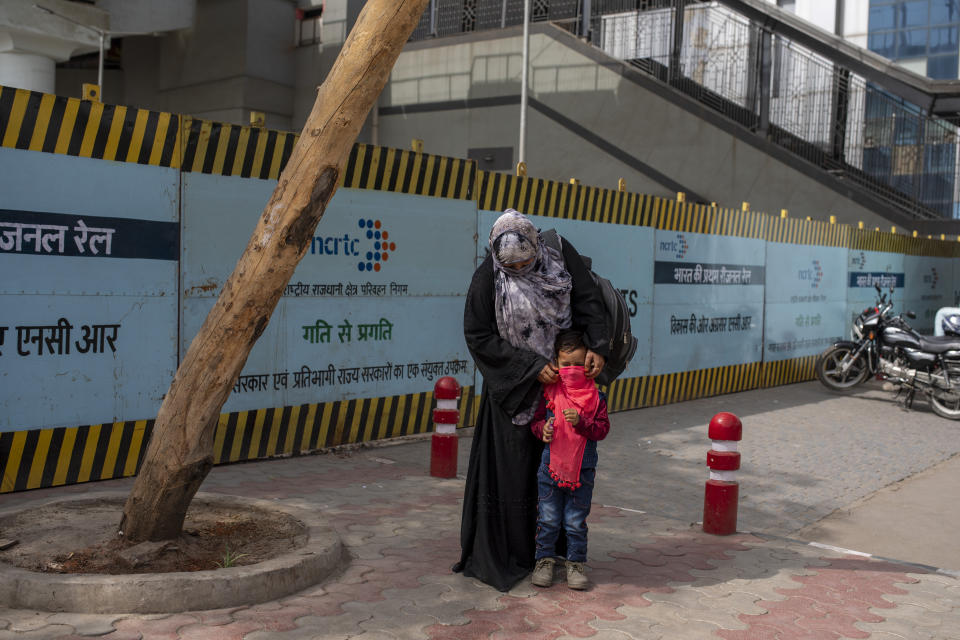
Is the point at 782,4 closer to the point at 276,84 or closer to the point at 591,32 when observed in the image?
the point at 591,32

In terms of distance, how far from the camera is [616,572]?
4.85 metres

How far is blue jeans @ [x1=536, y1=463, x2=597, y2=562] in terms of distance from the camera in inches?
178

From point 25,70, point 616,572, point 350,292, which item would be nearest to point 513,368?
point 616,572

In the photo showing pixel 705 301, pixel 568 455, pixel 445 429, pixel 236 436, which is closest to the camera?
pixel 568 455

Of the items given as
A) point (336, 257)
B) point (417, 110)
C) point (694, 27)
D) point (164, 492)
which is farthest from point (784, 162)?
point (164, 492)

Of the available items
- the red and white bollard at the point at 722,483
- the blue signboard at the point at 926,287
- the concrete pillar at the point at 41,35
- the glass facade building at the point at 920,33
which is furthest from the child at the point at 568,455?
the glass facade building at the point at 920,33

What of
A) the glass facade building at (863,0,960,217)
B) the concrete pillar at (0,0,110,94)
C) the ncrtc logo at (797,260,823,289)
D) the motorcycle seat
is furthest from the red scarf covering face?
the concrete pillar at (0,0,110,94)

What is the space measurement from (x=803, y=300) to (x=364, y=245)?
8.67 metres

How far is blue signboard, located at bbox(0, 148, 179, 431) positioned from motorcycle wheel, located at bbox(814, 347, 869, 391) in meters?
9.64

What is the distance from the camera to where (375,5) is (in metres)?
4.28

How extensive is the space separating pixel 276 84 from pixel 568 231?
80.1 feet

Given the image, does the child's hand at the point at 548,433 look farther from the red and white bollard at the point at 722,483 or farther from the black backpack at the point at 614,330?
the red and white bollard at the point at 722,483

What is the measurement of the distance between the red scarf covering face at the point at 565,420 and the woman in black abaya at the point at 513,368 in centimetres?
7

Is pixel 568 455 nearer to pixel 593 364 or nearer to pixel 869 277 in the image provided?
pixel 593 364
